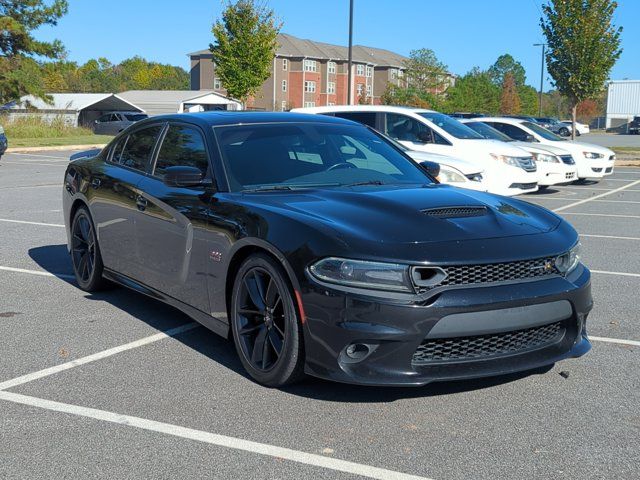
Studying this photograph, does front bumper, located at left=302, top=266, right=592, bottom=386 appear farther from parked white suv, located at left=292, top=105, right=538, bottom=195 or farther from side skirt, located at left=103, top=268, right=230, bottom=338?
parked white suv, located at left=292, top=105, right=538, bottom=195

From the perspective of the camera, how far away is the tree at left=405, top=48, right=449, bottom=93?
8831 centimetres

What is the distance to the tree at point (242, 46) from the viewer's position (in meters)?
41.9

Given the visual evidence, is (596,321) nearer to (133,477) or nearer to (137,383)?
(137,383)

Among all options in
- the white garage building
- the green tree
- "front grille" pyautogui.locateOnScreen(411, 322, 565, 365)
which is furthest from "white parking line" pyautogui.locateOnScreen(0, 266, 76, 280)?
the green tree

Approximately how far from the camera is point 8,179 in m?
19.0

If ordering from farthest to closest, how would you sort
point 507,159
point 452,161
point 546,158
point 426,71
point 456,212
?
point 426,71
point 546,158
point 507,159
point 452,161
point 456,212

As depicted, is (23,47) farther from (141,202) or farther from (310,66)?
(310,66)

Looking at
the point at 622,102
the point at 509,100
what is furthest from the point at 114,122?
the point at 622,102

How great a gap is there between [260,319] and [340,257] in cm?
79

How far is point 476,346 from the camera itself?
4148mm

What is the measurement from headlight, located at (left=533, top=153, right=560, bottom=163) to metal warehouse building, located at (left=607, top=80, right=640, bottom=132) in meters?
76.3

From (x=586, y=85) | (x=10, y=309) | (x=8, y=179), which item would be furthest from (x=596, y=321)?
(x=586, y=85)

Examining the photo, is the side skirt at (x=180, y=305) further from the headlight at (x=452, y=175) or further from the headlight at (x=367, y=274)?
the headlight at (x=452, y=175)

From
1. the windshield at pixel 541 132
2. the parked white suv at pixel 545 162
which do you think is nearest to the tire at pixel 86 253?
the parked white suv at pixel 545 162
